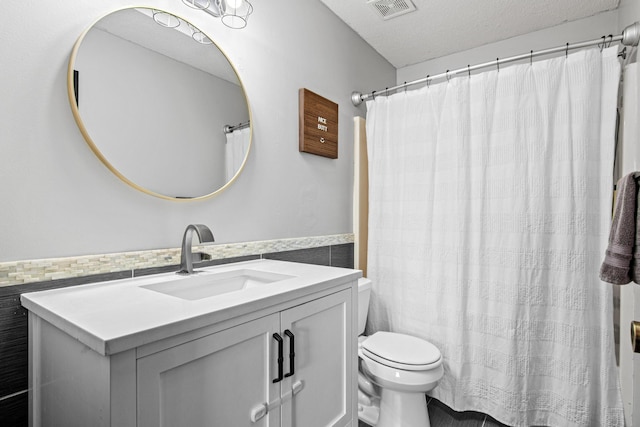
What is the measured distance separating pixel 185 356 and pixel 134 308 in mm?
176

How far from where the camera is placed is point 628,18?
1617mm

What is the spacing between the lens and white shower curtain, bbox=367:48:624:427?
151 centimetres

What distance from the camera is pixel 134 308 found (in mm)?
739

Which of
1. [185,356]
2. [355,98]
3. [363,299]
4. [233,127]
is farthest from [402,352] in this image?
[355,98]

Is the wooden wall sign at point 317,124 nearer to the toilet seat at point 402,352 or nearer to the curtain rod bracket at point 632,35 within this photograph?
the toilet seat at point 402,352

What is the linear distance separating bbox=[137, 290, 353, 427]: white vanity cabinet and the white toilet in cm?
42

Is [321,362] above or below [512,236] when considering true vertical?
below

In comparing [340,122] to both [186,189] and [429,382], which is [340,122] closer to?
[186,189]

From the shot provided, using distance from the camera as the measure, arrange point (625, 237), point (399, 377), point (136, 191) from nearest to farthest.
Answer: point (625, 237), point (136, 191), point (399, 377)

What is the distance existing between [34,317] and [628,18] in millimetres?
2748

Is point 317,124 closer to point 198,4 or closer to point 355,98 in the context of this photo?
point 355,98

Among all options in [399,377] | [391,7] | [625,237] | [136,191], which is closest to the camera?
[625,237]

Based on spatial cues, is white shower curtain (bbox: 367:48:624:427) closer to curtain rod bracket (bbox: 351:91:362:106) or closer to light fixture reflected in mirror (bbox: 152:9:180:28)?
curtain rod bracket (bbox: 351:91:362:106)

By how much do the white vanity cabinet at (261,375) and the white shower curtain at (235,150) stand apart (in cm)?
72
